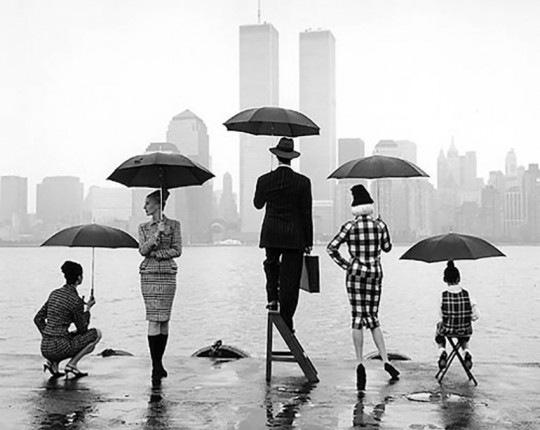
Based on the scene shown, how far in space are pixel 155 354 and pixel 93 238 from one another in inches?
76.0

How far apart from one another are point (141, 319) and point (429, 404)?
124ft

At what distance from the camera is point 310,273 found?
28.1ft

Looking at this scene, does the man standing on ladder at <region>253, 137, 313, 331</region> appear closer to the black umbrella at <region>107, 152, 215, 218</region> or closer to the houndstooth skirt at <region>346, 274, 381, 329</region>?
the houndstooth skirt at <region>346, 274, 381, 329</region>

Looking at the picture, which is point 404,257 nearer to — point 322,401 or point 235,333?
point 322,401

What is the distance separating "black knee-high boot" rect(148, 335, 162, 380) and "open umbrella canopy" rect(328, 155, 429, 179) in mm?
2879

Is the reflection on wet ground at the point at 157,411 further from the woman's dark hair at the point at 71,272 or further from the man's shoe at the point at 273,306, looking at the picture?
the woman's dark hair at the point at 71,272

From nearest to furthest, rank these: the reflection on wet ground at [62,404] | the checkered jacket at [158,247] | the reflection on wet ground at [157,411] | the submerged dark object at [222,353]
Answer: the reflection on wet ground at [157,411] → the reflection on wet ground at [62,404] → the checkered jacket at [158,247] → the submerged dark object at [222,353]

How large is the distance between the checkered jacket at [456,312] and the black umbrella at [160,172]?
126 inches

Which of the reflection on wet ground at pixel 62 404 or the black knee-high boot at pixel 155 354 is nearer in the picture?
the reflection on wet ground at pixel 62 404

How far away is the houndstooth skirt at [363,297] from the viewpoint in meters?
8.23

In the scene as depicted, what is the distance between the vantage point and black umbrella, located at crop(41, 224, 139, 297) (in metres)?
9.55

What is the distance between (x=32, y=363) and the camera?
9750 millimetres

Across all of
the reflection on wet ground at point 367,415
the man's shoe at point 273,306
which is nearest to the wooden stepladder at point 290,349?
the man's shoe at point 273,306

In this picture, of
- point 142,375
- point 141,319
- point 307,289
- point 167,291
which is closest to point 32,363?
point 142,375
